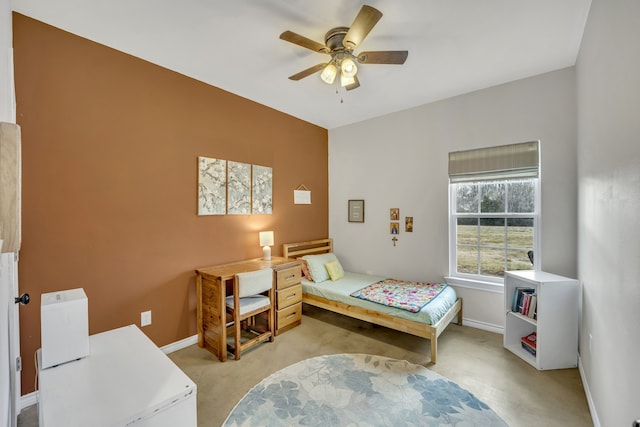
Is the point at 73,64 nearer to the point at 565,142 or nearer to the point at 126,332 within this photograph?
the point at 126,332

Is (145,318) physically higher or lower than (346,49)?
lower

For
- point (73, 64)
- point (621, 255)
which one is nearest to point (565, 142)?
point (621, 255)

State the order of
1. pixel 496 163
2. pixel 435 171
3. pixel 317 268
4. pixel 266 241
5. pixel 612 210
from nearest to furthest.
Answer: pixel 612 210
pixel 496 163
pixel 266 241
pixel 435 171
pixel 317 268

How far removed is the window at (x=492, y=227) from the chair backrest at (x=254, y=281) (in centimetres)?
232

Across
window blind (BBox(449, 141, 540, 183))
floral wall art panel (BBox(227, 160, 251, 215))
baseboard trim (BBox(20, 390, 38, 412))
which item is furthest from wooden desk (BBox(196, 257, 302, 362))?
window blind (BBox(449, 141, 540, 183))

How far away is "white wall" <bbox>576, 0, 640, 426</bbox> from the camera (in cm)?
124

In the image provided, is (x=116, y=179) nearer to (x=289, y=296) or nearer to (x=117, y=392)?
(x=117, y=392)

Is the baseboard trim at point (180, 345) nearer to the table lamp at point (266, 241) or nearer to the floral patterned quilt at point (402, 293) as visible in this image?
the table lamp at point (266, 241)

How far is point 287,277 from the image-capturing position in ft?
10.5

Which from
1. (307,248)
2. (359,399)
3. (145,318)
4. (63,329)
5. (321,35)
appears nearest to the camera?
(63,329)

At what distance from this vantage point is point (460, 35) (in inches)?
85.7

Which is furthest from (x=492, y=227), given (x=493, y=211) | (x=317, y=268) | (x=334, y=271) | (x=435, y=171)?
(x=317, y=268)

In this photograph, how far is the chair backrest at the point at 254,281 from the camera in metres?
2.67

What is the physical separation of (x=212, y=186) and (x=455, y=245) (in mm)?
3066
